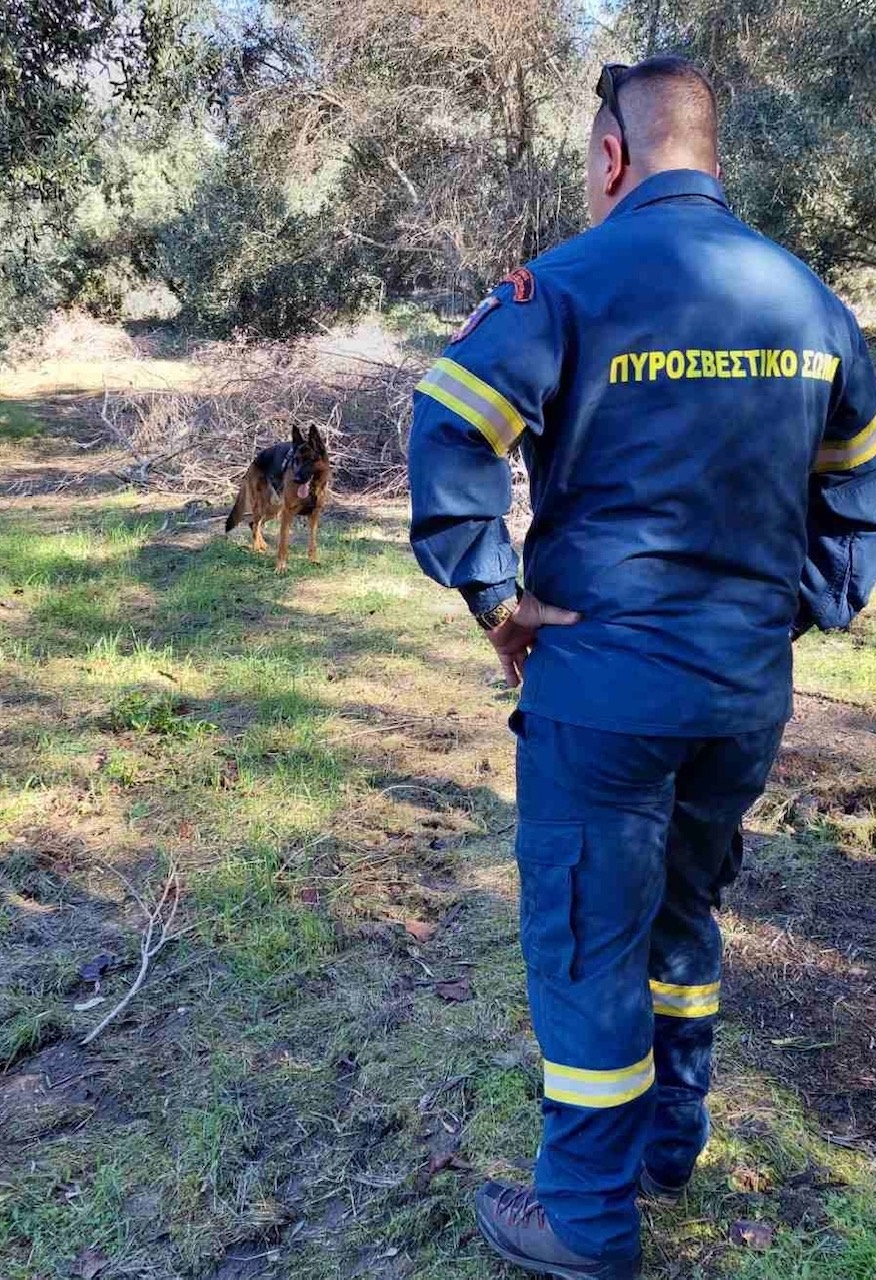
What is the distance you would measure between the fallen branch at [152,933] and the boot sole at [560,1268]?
4.58ft

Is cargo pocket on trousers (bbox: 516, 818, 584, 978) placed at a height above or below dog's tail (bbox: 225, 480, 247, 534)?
below

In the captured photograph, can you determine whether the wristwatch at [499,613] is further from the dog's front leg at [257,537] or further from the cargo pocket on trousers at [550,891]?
the dog's front leg at [257,537]

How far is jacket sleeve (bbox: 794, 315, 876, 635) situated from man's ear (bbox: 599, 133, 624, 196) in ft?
1.76

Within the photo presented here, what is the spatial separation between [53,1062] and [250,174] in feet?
53.9

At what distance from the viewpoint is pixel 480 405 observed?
176 cm

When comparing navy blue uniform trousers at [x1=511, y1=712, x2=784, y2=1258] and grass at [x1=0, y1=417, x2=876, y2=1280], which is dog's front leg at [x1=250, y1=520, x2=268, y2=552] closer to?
grass at [x1=0, y1=417, x2=876, y2=1280]

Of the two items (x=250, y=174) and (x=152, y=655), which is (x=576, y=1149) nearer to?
(x=152, y=655)

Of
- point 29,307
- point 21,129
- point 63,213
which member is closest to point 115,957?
point 21,129

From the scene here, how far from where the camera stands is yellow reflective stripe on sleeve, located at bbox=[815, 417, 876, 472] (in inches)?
80.8

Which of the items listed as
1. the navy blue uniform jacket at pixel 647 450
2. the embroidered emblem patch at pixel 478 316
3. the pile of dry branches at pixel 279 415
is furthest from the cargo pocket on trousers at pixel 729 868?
the pile of dry branches at pixel 279 415

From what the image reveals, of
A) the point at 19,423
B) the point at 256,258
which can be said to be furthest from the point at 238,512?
the point at 256,258

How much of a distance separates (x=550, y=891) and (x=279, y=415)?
10.2 meters

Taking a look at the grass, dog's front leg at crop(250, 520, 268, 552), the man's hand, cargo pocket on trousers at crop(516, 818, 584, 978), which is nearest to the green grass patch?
dog's front leg at crop(250, 520, 268, 552)

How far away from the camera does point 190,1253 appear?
93.7 inches
